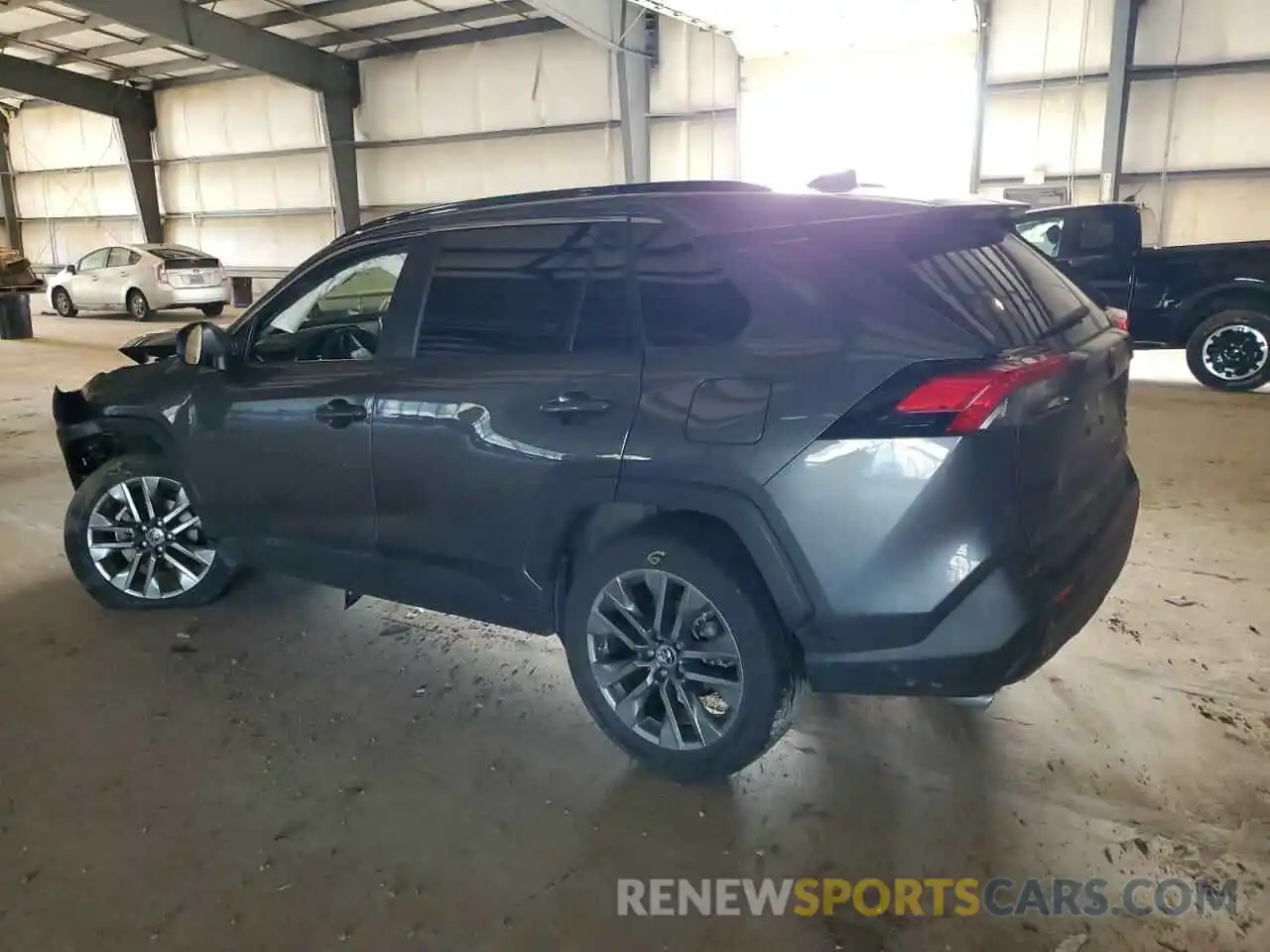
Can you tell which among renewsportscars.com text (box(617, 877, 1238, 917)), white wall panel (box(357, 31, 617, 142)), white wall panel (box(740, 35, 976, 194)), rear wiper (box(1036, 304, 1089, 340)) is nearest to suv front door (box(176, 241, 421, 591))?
renewsportscars.com text (box(617, 877, 1238, 917))

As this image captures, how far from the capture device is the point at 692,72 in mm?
13367

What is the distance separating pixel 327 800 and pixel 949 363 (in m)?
2.08

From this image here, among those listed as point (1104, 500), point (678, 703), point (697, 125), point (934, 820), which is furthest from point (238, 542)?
point (697, 125)

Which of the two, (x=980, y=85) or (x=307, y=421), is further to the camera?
(x=980, y=85)

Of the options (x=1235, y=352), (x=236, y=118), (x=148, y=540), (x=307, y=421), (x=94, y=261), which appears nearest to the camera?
(x=307, y=421)

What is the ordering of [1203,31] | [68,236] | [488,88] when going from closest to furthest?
[1203,31] < [488,88] < [68,236]

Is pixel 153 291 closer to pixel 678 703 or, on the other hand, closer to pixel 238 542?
pixel 238 542

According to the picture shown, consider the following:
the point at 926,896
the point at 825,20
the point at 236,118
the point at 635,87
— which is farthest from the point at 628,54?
the point at 926,896

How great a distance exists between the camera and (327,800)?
2609mm

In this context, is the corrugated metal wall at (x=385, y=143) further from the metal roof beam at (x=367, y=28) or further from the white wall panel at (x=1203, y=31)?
the white wall panel at (x=1203, y=31)

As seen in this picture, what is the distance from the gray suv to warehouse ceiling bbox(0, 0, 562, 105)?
479 inches

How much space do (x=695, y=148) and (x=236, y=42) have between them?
7.72 metres

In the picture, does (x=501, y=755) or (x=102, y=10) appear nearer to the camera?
(x=501, y=755)

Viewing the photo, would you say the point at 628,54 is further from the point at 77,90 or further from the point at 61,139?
the point at 61,139
